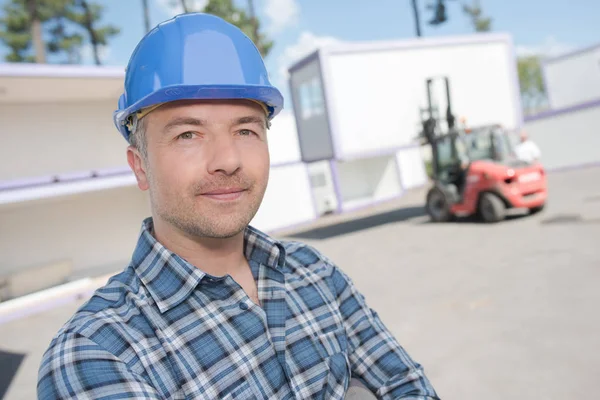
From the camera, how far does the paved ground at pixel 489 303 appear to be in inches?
154

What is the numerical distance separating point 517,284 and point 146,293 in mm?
6131

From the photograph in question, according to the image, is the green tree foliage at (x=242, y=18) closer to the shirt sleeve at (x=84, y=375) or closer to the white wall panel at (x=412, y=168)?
the white wall panel at (x=412, y=168)

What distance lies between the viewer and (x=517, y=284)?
247 inches

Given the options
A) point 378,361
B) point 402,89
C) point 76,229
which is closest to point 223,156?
point 378,361

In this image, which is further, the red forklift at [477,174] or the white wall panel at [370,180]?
the white wall panel at [370,180]

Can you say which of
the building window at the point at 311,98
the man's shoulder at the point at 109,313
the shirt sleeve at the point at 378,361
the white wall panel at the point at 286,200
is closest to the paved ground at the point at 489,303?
the shirt sleeve at the point at 378,361

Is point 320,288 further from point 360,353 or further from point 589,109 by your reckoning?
point 589,109

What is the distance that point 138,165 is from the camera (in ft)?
4.97

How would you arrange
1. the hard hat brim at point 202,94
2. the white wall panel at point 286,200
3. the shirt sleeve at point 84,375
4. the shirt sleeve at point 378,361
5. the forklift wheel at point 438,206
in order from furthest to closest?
the white wall panel at point 286,200
the forklift wheel at point 438,206
the shirt sleeve at point 378,361
the hard hat brim at point 202,94
the shirt sleeve at point 84,375

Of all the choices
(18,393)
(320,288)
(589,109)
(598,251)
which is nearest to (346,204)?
(589,109)

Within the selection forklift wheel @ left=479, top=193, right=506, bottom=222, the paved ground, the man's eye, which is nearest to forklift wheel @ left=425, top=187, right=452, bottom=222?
the paved ground

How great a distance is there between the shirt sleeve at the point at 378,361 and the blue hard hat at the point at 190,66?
89 cm

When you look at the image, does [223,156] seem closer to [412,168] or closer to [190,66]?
[190,66]

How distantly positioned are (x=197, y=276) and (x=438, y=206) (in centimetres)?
1233
